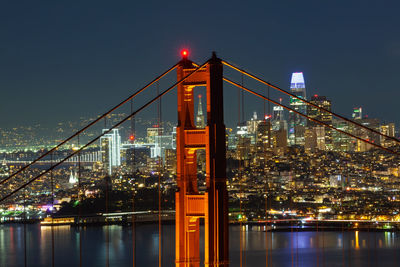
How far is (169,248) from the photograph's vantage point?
30.2 meters

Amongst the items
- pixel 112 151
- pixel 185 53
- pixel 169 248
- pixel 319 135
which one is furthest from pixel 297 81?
pixel 185 53

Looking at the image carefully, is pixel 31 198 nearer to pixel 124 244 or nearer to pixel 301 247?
pixel 124 244

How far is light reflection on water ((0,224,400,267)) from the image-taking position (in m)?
27.7

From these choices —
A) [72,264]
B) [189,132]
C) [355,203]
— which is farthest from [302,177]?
[189,132]

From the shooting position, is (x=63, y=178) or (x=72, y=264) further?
(x=63, y=178)

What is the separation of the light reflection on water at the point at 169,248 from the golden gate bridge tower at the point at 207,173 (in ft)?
53.1

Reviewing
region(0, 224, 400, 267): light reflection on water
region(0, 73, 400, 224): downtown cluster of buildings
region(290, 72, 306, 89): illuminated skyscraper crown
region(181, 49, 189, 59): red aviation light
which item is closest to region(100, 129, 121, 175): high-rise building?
region(0, 73, 400, 224): downtown cluster of buildings

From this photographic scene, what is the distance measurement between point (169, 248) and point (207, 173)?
24105mm

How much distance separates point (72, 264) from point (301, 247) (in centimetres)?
1063

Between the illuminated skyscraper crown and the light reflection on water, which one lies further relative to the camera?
the illuminated skyscraper crown

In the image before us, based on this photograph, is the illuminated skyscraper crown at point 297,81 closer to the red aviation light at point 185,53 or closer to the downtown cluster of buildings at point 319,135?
the downtown cluster of buildings at point 319,135

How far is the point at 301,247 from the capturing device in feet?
106

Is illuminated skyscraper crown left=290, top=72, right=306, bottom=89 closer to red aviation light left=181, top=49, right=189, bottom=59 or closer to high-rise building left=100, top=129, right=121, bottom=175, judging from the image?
high-rise building left=100, top=129, right=121, bottom=175

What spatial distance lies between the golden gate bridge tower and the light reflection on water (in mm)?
16187
